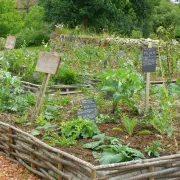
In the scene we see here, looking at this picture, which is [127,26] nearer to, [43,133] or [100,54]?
[100,54]

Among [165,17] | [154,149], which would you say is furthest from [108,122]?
[165,17]

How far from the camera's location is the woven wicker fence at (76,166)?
428 cm

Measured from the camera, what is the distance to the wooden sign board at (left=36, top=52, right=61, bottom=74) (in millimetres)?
5859

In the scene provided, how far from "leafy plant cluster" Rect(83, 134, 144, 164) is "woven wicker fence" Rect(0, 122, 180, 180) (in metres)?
0.27

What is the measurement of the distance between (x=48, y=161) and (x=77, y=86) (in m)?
4.14

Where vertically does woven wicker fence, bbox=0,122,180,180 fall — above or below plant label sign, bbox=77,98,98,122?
below

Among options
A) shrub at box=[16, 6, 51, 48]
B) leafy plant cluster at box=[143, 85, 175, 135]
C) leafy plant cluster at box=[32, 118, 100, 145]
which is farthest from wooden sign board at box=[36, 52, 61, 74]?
shrub at box=[16, 6, 51, 48]

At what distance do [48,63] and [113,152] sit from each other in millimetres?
1696

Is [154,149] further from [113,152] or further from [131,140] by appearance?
[131,140]

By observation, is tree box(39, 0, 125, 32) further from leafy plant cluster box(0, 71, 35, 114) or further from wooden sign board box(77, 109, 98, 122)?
wooden sign board box(77, 109, 98, 122)

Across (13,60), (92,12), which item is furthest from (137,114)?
(92,12)

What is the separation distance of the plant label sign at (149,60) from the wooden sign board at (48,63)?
129 cm

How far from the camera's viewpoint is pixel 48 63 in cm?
591

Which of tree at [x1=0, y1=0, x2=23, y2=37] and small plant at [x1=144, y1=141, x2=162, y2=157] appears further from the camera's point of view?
tree at [x1=0, y1=0, x2=23, y2=37]
